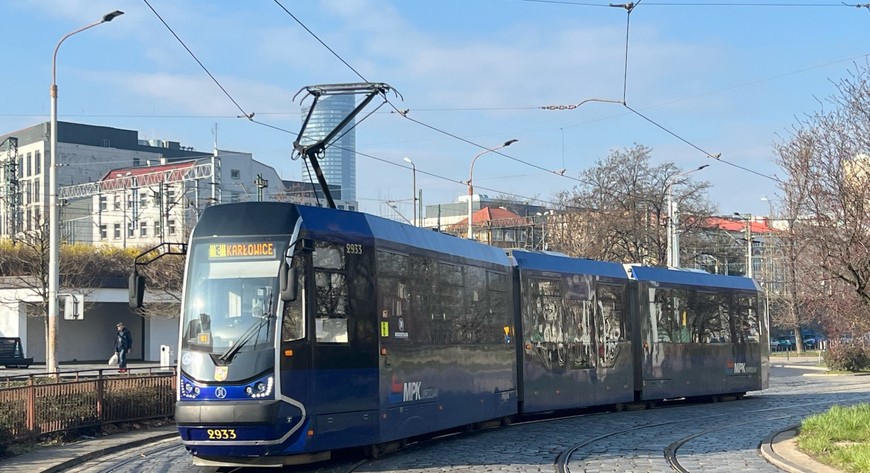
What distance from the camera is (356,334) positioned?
1341cm

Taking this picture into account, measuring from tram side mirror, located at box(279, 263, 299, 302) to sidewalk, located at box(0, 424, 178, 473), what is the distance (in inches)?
171

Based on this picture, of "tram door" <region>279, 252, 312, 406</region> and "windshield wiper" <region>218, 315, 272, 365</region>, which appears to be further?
"tram door" <region>279, 252, 312, 406</region>

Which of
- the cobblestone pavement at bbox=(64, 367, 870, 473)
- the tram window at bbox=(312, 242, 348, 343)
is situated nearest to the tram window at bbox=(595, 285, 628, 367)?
the cobblestone pavement at bbox=(64, 367, 870, 473)

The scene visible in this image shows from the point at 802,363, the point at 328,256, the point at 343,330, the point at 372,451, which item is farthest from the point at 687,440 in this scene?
the point at 802,363

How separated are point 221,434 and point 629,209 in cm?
4655

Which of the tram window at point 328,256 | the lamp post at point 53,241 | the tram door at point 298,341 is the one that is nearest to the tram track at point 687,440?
the tram door at point 298,341

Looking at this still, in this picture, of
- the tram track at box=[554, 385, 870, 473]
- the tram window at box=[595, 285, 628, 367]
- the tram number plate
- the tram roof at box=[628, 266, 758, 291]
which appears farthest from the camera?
the tram roof at box=[628, 266, 758, 291]

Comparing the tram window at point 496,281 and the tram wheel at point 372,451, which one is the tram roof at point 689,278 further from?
the tram wheel at point 372,451

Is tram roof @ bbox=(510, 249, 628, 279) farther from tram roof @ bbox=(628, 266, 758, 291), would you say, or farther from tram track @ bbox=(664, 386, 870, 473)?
tram track @ bbox=(664, 386, 870, 473)

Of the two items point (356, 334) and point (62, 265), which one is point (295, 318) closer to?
point (356, 334)

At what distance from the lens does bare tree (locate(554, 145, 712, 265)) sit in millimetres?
55219

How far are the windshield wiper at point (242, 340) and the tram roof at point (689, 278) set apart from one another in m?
13.1

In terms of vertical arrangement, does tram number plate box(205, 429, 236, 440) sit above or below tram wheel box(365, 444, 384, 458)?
above

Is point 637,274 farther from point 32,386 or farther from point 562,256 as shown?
point 32,386
